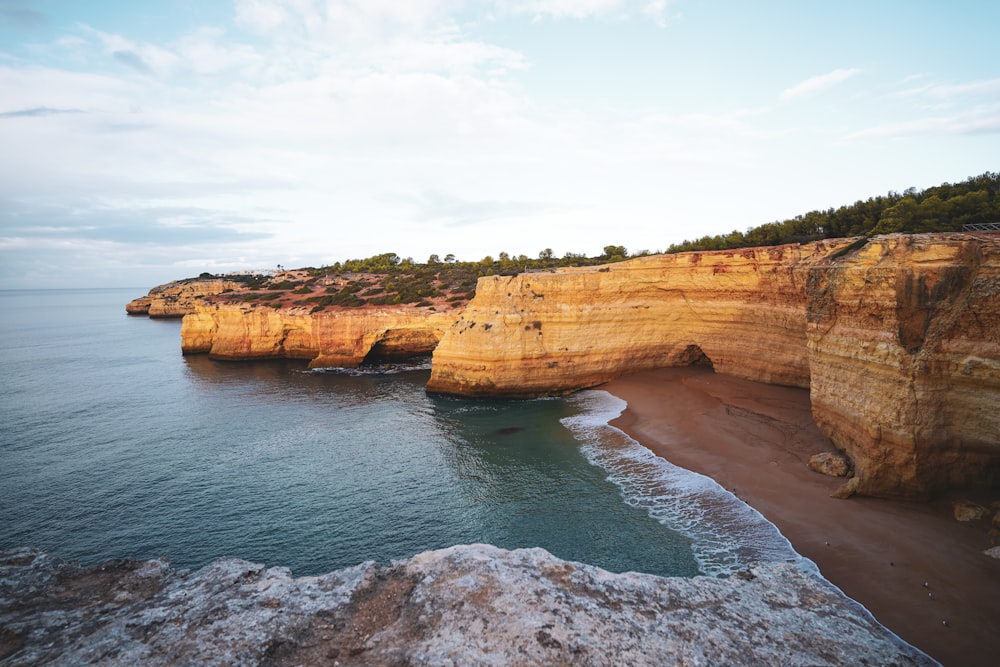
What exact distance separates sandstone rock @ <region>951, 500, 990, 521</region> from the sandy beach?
0.49ft

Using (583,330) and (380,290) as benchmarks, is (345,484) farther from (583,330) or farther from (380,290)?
(380,290)

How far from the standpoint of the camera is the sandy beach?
8.64 meters

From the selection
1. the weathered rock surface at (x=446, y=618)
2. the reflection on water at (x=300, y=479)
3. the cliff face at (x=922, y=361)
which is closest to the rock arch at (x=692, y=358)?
the reflection on water at (x=300, y=479)

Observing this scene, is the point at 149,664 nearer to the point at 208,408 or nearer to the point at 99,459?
the point at 99,459

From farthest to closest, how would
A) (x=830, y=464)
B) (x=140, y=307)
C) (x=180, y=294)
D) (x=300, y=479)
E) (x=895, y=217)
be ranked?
(x=140, y=307), (x=180, y=294), (x=895, y=217), (x=300, y=479), (x=830, y=464)

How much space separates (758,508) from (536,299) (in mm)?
15719

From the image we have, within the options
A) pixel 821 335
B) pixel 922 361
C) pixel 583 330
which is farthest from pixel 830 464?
pixel 583 330

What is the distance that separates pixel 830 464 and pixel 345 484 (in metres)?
15.2

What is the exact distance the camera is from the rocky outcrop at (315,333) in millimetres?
37000

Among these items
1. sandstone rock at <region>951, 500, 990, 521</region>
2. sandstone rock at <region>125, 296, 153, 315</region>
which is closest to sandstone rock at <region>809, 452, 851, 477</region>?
sandstone rock at <region>951, 500, 990, 521</region>

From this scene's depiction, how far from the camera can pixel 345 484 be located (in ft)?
54.3

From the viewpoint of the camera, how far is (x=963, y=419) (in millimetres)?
11383

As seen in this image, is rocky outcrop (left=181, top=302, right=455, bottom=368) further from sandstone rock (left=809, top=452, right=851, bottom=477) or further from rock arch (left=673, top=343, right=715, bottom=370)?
sandstone rock (left=809, top=452, right=851, bottom=477)

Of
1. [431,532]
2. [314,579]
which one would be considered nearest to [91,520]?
[314,579]
